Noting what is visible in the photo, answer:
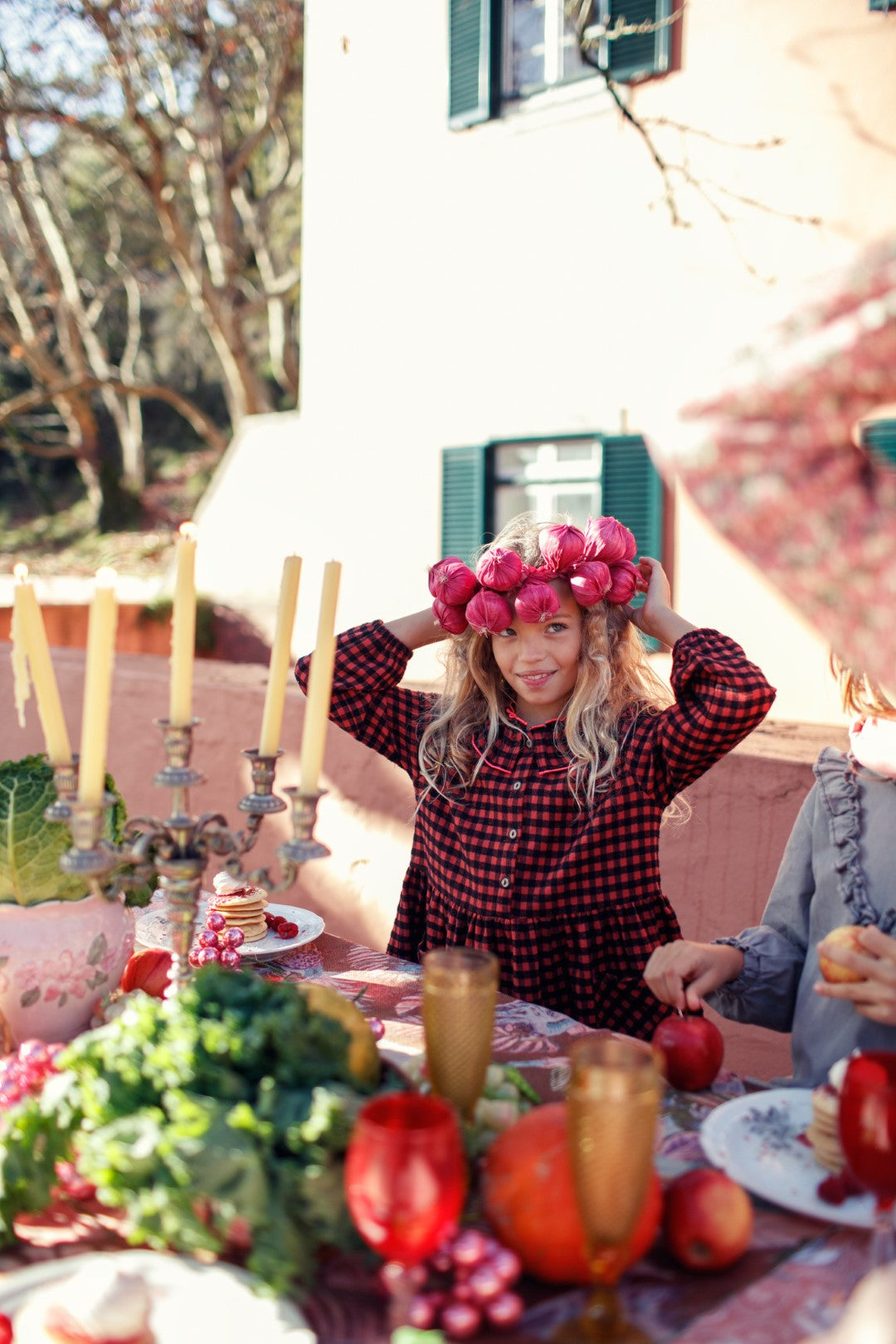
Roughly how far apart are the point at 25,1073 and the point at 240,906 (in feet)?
2.89

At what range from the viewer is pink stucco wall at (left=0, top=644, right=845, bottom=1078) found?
4.04 meters

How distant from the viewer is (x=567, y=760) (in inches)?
106

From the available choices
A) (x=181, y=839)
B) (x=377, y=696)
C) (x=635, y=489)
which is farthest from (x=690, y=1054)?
(x=635, y=489)

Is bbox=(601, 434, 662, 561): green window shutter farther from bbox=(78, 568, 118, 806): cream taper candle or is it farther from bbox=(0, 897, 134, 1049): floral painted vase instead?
bbox=(78, 568, 118, 806): cream taper candle

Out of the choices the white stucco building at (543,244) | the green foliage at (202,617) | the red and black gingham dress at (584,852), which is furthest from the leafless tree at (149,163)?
the red and black gingham dress at (584,852)

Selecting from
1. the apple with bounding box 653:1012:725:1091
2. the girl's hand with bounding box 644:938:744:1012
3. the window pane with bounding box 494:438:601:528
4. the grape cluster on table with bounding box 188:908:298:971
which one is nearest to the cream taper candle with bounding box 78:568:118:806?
the grape cluster on table with bounding box 188:908:298:971

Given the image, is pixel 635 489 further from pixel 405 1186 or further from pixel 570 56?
pixel 405 1186

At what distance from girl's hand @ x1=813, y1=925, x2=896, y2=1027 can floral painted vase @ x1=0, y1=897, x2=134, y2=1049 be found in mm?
1058

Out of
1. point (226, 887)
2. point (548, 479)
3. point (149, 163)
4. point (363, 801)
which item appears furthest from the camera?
point (149, 163)

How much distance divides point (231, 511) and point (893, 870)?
8.53 m

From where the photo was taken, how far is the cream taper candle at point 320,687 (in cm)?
139

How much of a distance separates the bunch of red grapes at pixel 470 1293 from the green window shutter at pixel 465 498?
241 inches

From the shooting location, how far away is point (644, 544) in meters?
6.50

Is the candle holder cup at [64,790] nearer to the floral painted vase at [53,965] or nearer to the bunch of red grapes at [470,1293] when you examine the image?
the floral painted vase at [53,965]
